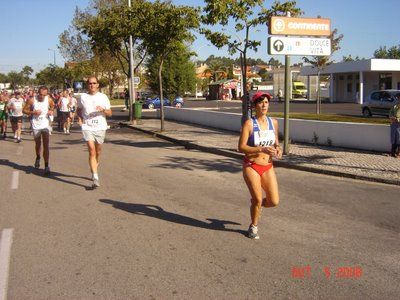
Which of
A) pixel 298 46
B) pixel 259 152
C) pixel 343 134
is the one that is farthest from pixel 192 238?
pixel 343 134

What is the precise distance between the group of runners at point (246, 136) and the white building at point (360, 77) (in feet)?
109

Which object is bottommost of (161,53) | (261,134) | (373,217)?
(373,217)

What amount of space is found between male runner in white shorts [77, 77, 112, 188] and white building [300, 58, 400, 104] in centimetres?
3400

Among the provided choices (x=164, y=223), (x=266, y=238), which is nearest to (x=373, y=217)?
(x=266, y=238)

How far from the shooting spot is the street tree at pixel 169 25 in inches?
680

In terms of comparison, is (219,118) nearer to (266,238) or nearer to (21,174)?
(21,174)

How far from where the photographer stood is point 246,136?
202 inches

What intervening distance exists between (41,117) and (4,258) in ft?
17.9

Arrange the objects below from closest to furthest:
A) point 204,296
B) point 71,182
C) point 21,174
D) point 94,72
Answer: point 204,296 < point 71,182 < point 21,174 < point 94,72

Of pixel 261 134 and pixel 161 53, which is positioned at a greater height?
pixel 161 53

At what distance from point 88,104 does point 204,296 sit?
5.05 metres

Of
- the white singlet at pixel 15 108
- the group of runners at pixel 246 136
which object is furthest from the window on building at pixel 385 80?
the group of runners at pixel 246 136

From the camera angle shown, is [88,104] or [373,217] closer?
[373,217]

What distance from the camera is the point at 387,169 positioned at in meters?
9.87
